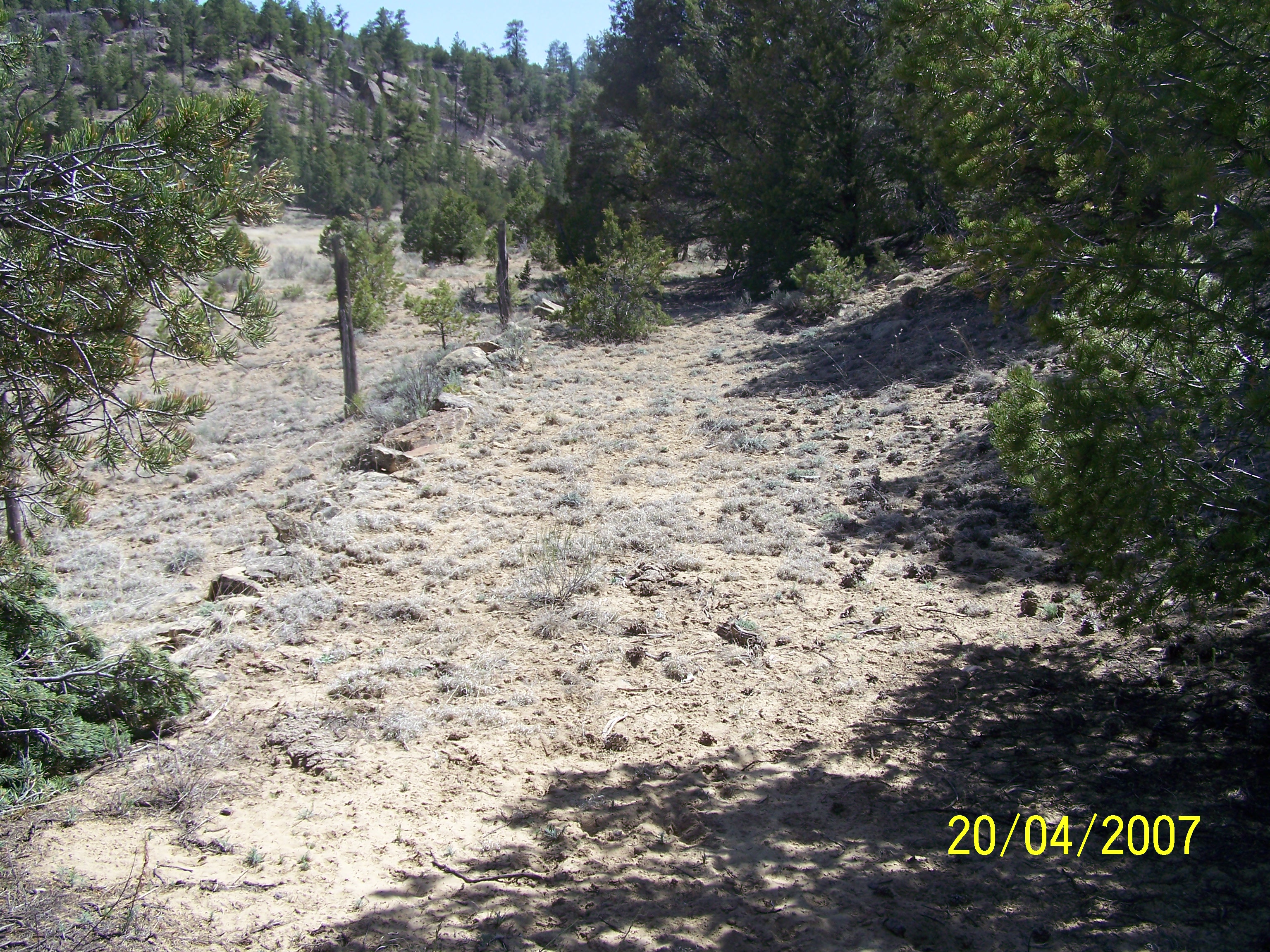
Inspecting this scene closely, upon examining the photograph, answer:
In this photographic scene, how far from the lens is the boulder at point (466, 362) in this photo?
43.7ft

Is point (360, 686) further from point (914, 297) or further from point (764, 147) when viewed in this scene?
point (764, 147)

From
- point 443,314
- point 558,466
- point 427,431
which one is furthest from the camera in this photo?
point 443,314

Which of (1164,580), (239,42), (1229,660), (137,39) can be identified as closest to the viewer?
(1164,580)

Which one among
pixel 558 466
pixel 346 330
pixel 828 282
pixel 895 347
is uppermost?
pixel 828 282

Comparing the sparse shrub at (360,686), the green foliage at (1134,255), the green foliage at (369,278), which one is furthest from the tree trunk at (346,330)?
the green foliage at (1134,255)

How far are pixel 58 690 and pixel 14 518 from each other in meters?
4.64

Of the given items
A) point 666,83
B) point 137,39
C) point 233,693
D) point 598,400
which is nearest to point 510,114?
point 137,39

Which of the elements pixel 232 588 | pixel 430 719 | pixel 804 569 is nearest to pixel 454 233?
pixel 232 588

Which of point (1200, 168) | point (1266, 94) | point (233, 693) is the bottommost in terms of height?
point (233, 693)

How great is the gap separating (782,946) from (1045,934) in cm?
82

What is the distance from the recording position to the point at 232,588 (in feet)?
21.4

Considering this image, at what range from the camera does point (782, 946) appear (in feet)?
9.03

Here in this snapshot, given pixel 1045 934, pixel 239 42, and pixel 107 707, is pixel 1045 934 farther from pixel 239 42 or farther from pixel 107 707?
pixel 239 42
